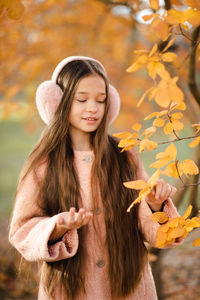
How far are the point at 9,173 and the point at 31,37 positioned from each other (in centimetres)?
514

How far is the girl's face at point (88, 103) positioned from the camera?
1.46 metres

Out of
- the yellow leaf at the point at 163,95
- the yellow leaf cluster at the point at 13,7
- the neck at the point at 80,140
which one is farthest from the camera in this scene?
the neck at the point at 80,140

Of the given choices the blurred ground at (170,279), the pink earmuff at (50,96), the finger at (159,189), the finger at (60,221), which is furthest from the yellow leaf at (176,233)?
the blurred ground at (170,279)

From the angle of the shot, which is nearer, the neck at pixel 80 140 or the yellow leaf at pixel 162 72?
the yellow leaf at pixel 162 72

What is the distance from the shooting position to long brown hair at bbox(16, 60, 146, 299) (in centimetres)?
144

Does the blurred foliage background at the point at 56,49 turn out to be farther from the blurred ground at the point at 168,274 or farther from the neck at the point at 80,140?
the neck at the point at 80,140

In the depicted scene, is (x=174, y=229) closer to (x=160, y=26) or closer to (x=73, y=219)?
(x=73, y=219)

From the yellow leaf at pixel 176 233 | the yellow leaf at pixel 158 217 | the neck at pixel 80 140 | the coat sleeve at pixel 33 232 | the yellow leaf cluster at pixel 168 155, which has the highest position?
the yellow leaf cluster at pixel 168 155

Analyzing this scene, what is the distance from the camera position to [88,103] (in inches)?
57.6

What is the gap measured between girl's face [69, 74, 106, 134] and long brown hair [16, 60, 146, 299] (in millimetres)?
28

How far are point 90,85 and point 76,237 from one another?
0.69 metres

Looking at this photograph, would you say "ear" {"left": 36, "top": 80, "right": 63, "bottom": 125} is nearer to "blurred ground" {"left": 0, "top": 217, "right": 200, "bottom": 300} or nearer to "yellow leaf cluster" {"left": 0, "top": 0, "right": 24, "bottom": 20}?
"yellow leaf cluster" {"left": 0, "top": 0, "right": 24, "bottom": 20}

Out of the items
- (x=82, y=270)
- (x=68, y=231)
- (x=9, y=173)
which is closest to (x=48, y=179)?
(x=68, y=231)

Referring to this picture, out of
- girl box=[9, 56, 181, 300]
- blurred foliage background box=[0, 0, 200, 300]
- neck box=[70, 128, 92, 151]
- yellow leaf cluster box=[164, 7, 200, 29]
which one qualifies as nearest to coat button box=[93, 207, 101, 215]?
girl box=[9, 56, 181, 300]
